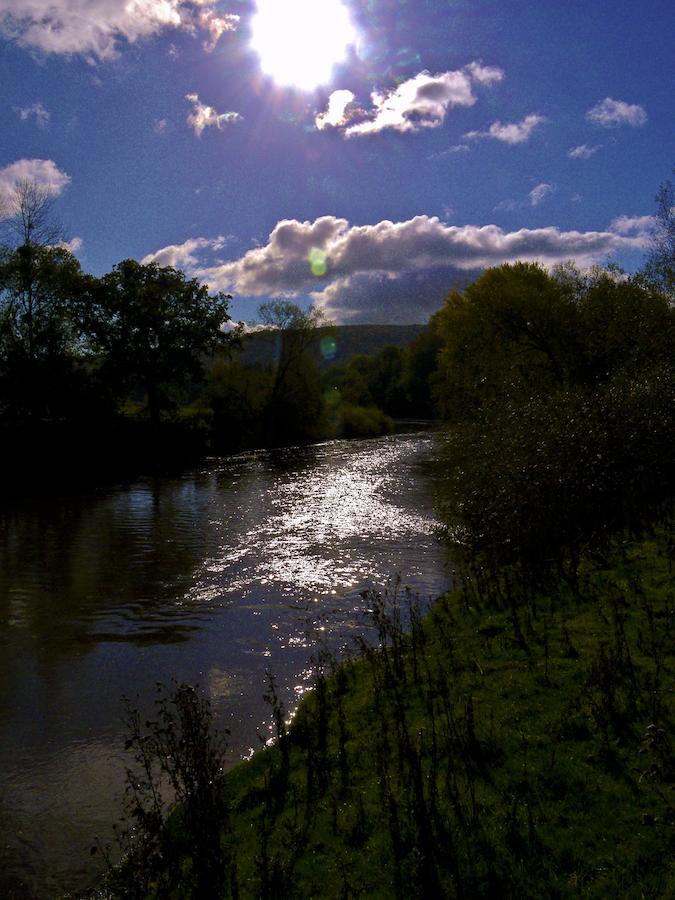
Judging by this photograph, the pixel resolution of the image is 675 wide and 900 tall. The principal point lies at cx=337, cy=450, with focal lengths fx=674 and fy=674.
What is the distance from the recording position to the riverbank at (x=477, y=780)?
15.9 ft

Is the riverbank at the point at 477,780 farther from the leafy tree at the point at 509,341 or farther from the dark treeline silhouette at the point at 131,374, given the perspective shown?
the dark treeline silhouette at the point at 131,374

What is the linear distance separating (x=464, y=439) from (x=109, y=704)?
1406 cm

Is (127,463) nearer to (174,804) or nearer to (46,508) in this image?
(46,508)

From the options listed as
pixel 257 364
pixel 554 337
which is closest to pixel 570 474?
pixel 554 337

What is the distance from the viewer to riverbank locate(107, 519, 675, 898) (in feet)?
15.9

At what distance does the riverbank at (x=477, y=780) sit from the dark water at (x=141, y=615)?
5.26ft

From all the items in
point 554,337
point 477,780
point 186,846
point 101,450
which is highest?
point 554,337

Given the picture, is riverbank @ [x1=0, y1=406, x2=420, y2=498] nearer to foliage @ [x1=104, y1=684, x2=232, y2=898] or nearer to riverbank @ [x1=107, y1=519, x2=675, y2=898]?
riverbank @ [x1=107, y1=519, x2=675, y2=898]

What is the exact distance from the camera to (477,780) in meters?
6.01

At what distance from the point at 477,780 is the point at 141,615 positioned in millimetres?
10242

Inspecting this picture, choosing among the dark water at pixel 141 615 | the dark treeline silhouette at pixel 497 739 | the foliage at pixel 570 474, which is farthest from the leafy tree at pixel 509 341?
the dark treeline silhouette at pixel 497 739

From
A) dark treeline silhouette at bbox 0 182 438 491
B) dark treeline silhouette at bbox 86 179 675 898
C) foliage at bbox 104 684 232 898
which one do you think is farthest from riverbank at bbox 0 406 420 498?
foliage at bbox 104 684 232 898

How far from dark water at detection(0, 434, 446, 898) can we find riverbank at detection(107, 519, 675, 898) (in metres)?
1.60

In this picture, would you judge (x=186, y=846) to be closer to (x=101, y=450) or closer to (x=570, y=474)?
(x=570, y=474)
